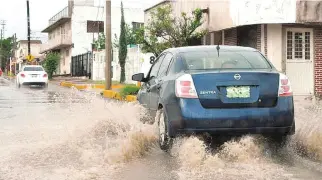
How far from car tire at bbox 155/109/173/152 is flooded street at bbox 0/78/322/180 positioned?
3.8 inches

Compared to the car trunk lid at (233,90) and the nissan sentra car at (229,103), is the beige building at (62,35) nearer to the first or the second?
the nissan sentra car at (229,103)

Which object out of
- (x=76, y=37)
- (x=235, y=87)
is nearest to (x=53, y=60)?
(x=76, y=37)

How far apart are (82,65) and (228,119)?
39.9 metres

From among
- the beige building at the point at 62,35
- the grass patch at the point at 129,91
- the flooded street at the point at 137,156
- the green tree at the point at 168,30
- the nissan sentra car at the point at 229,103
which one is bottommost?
the flooded street at the point at 137,156

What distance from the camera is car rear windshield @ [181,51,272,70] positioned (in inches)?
267

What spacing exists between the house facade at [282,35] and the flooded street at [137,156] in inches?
342

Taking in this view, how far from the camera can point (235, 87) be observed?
248 inches

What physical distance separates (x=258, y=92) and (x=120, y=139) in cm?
233

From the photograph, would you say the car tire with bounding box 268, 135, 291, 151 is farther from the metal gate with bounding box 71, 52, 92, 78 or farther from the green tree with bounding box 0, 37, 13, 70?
the green tree with bounding box 0, 37, 13, 70

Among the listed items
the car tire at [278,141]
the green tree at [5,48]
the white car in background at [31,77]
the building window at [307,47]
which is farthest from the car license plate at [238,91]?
the green tree at [5,48]

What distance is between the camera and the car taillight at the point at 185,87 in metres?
6.32

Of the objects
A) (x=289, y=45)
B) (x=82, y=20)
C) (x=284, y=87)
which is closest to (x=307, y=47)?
(x=289, y=45)

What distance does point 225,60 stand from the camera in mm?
6902

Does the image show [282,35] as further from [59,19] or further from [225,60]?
[59,19]
